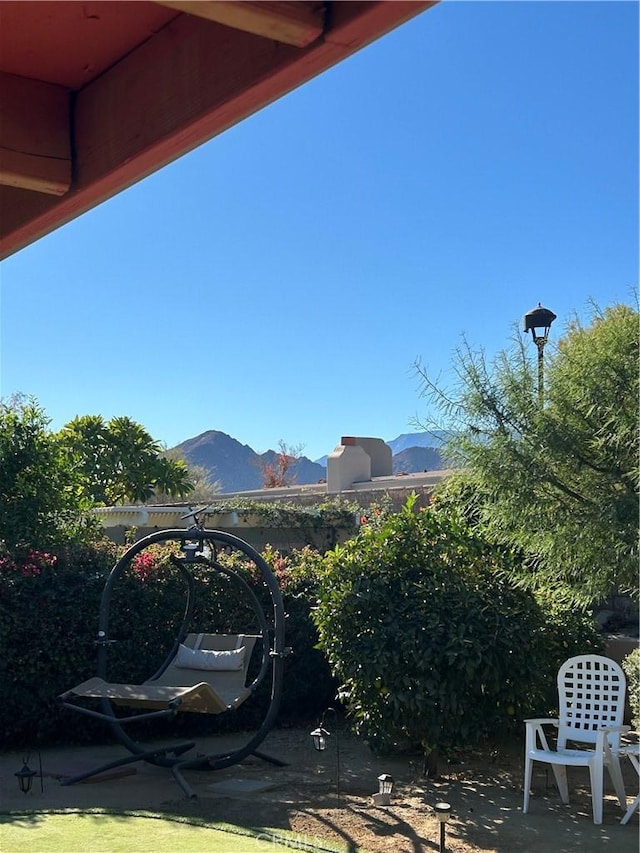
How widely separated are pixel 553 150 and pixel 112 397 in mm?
32290

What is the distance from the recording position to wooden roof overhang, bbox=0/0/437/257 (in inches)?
57.9

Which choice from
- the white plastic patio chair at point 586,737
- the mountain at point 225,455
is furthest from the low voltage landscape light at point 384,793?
the mountain at point 225,455

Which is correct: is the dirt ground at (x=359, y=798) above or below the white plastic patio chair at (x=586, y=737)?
below

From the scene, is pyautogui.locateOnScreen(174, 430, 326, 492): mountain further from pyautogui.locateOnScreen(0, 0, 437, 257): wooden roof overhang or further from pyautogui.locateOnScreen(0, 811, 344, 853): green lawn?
pyautogui.locateOnScreen(0, 0, 437, 257): wooden roof overhang

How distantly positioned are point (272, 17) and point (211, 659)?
19.9 ft

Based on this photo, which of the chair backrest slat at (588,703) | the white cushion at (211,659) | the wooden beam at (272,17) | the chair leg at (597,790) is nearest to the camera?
the wooden beam at (272,17)

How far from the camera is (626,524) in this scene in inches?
195

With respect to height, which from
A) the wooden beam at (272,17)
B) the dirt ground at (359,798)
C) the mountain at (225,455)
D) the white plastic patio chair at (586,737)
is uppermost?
the mountain at (225,455)

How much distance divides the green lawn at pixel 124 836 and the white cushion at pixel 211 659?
172 cm

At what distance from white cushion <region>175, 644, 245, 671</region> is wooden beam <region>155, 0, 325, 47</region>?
5.92 meters

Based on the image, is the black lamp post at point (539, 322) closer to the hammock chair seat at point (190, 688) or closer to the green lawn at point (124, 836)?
the hammock chair seat at point (190, 688)

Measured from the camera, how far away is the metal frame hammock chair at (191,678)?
19.7ft

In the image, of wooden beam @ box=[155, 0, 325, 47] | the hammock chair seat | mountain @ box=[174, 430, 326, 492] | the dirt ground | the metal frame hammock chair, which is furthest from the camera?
mountain @ box=[174, 430, 326, 492]

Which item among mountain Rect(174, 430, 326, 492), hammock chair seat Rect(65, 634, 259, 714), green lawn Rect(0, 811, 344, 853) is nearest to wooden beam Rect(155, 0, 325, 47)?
green lawn Rect(0, 811, 344, 853)
